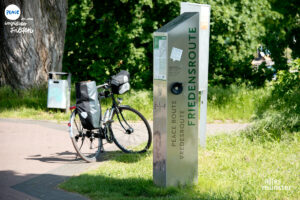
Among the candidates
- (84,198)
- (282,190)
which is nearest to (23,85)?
(84,198)

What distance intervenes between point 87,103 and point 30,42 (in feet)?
19.3

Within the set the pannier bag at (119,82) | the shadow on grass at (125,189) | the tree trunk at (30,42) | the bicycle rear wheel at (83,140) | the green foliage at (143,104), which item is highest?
the tree trunk at (30,42)

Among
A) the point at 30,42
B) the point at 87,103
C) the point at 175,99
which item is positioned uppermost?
the point at 30,42

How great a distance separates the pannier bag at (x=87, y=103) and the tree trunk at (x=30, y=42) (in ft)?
18.8

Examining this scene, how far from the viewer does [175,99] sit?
4.78 m

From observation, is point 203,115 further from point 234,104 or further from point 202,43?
point 234,104

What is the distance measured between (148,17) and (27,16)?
13.2 feet

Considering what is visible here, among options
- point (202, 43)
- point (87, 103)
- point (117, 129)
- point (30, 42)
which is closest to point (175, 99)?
point (87, 103)

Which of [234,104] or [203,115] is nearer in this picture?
[203,115]

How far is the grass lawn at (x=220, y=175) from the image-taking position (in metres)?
4.75

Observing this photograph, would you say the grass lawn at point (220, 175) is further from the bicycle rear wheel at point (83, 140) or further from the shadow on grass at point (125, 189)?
the bicycle rear wheel at point (83, 140)

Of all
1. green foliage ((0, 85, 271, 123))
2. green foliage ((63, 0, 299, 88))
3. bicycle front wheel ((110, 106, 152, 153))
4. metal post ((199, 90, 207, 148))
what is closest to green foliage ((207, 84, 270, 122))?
green foliage ((0, 85, 271, 123))

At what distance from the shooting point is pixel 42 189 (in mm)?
5215

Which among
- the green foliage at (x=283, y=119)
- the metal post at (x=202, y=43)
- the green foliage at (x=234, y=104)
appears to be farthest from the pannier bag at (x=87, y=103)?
the green foliage at (x=234, y=104)
